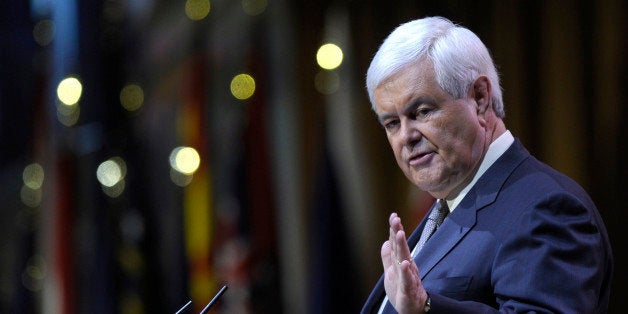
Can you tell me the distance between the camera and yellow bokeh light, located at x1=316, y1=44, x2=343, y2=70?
2.99 meters

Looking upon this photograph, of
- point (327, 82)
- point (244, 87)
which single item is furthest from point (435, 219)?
point (244, 87)

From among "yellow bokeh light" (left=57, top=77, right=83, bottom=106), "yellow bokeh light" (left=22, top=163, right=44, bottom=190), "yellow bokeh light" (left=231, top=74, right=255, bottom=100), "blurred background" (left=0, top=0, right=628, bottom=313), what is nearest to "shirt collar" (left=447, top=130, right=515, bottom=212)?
"blurred background" (left=0, top=0, right=628, bottom=313)

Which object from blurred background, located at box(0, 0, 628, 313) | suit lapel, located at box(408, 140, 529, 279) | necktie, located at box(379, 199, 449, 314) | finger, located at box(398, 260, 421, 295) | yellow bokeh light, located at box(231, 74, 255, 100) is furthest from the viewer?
yellow bokeh light, located at box(231, 74, 255, 100)

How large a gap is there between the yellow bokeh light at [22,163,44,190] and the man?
2.10 metres

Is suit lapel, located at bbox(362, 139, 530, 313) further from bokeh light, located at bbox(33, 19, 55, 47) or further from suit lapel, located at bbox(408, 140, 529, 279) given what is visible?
bokeh light, located at bbox(33, 19, 55, 47)

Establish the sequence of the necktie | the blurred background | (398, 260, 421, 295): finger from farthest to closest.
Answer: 1. the blurred background
2. the necktie
3. (398, 260, 421, 295): finger

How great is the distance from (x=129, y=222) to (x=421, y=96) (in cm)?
204

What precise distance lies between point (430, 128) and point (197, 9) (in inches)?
81.7

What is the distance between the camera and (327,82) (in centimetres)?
302

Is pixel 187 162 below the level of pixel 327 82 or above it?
below

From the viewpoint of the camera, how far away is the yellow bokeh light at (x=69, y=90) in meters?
3.18

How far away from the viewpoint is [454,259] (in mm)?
1297

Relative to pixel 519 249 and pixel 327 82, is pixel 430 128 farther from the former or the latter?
pixel 327 82

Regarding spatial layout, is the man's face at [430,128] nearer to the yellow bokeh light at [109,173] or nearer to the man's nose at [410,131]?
the man's nose at [410,131]
